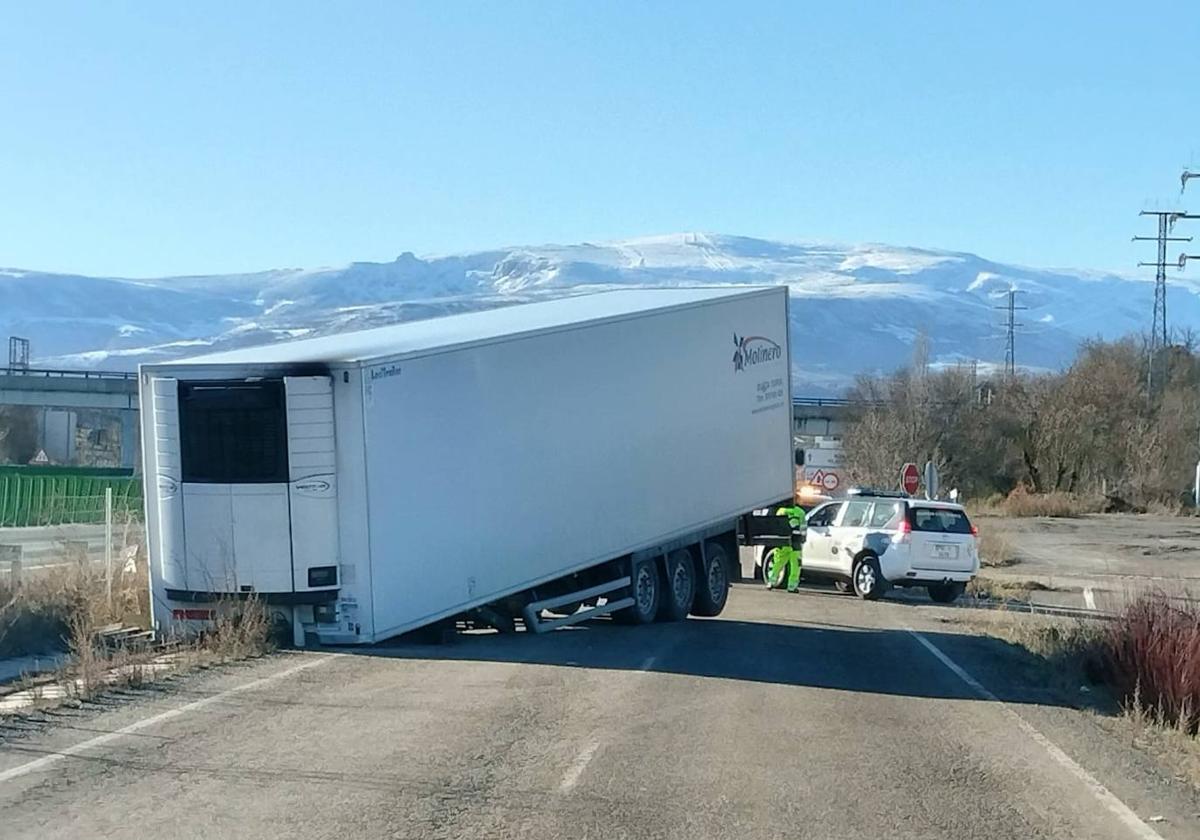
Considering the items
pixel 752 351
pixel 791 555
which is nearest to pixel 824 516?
pixel 791 555

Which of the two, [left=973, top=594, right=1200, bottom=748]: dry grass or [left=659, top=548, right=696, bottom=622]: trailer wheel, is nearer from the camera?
[left=973, top=594, right=1200, bottom=748]: dry grass

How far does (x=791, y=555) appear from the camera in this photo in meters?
28.0

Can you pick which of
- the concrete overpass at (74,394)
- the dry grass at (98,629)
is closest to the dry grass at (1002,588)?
the dry grass at (98,629)

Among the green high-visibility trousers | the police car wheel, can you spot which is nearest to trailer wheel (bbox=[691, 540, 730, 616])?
the green high-visibility trousers

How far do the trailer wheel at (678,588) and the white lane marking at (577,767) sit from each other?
34.9 feet

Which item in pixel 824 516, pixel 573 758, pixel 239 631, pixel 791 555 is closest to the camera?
pixel 573 758

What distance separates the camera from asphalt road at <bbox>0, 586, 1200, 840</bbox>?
797 centimetres

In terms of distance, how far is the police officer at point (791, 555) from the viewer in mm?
24328

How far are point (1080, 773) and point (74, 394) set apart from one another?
78668 millimetres

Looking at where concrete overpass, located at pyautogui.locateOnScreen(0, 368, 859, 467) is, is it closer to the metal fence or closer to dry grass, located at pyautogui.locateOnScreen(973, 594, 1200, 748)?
the metal fence

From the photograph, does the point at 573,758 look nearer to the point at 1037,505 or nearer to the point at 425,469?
the point at 425,469

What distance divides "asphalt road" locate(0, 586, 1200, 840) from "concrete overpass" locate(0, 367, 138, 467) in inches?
2779

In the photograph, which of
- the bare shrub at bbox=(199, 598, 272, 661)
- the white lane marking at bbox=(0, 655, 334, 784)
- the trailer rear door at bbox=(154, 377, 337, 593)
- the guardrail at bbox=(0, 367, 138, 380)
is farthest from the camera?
the guardrail at bbox=(0, 367, 138, 380)

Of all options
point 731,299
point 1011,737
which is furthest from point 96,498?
point 1011,737
